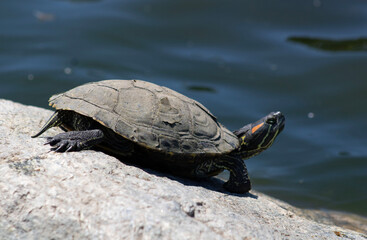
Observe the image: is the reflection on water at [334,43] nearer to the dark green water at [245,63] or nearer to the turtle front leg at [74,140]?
the dark green water at [245,63]

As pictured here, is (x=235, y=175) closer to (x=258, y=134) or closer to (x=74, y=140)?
(x=258, y=134)

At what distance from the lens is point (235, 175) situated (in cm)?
563

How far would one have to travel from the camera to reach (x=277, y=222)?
486 centimetres

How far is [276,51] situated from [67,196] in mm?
10714

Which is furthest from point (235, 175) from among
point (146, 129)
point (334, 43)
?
point (334, 43)

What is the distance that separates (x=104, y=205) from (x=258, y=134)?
2.70 metres

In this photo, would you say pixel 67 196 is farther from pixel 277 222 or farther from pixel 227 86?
pixel 227 86

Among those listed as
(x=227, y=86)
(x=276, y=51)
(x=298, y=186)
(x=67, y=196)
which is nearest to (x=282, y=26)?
(x=276, y=51)

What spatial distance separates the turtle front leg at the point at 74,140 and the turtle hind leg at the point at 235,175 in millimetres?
1569

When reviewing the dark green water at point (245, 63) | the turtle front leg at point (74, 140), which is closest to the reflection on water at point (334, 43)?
the dark green water at point (245, 63)

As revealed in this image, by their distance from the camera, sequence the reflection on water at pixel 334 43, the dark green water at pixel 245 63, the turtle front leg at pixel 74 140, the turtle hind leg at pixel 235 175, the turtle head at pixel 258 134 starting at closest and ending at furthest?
the turtle front leg at pixel 74 140 → the turtle hind leg at pixel 235 175 → the turtle head at pixel 258 134 → the dark green water at pixel 245 63 → the reflection on water at pixel 334 43

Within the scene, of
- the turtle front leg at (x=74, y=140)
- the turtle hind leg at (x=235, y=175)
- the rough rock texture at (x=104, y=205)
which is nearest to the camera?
the rough rock texture at (x=104, y=205)

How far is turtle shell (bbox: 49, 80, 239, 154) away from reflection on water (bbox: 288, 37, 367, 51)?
9366mm

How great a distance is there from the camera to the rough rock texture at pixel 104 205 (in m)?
3.90
